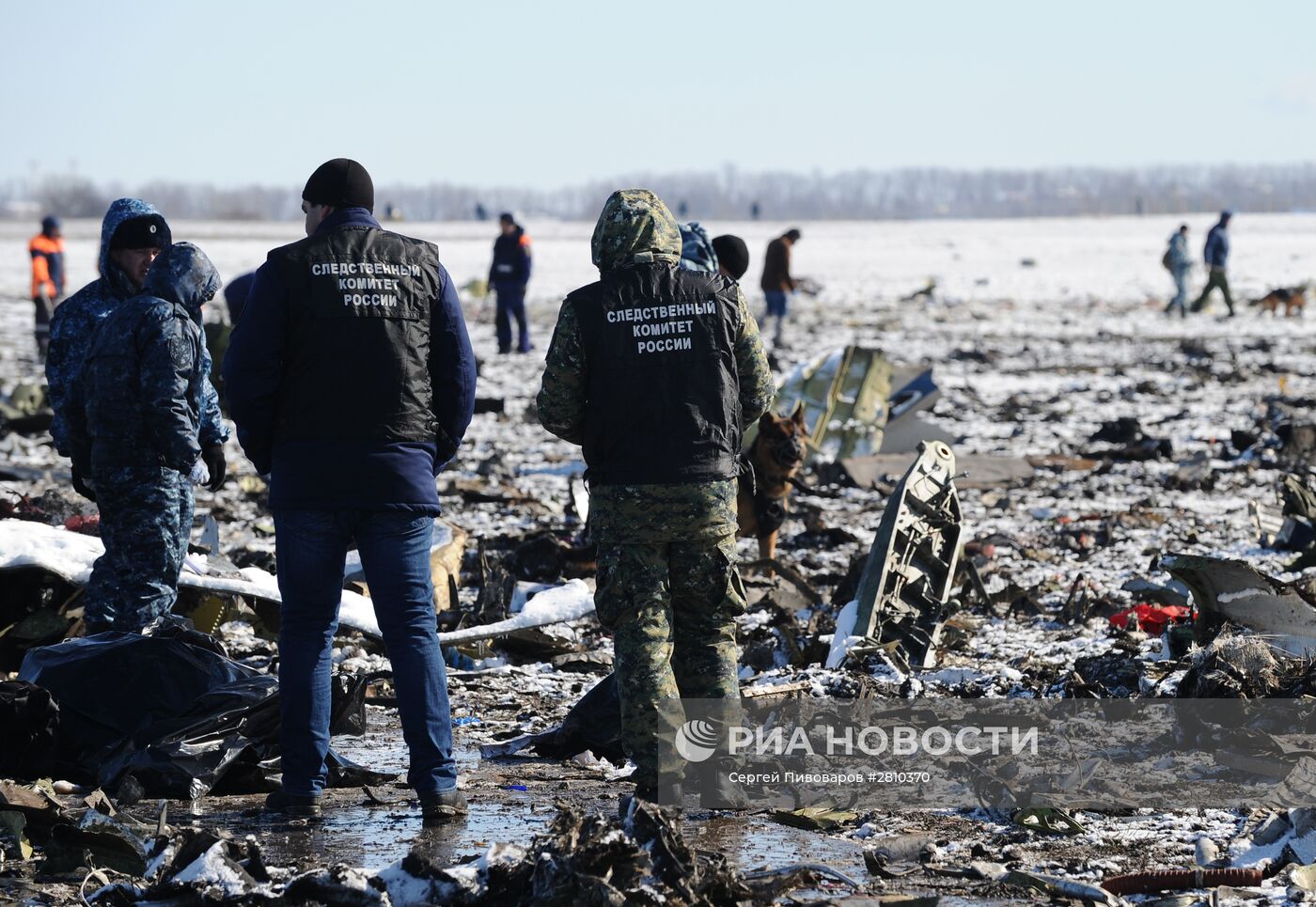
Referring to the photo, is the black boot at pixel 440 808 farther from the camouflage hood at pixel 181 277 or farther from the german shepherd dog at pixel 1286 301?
the german shepherd dog at pixel 1286 301

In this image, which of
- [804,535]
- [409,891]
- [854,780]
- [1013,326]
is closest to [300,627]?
[409,891]

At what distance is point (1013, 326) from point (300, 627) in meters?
24.0

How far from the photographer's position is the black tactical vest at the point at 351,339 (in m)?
4.00

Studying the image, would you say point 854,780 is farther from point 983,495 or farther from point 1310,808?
point 983,495

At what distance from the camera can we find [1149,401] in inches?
619

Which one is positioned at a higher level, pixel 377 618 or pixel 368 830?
pixel 377 618

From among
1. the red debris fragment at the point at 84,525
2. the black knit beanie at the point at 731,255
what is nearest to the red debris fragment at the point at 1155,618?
the black knit beanie at the point at 731,255

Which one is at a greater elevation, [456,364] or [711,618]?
[456,364]

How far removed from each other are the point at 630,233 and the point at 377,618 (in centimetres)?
137

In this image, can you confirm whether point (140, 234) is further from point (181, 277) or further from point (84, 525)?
point (84, 525)

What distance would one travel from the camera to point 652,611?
434 cm

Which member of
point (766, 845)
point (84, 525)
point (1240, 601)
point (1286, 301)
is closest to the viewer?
point (766, 845)

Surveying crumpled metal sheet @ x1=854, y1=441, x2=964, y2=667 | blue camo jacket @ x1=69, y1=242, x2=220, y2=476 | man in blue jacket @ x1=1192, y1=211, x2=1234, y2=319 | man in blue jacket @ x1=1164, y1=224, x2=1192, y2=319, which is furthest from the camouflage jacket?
man in blue jacket @ x1=1164, y1=224, x2=1192, y2=319

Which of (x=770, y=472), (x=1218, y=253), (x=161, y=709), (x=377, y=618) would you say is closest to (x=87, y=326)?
(x=161, y=709)
